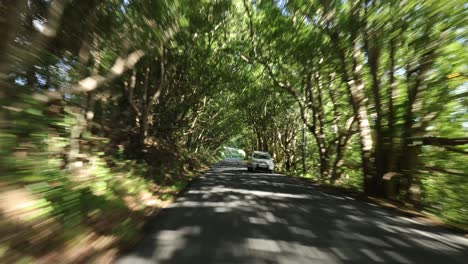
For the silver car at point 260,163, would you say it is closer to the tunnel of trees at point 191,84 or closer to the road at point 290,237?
the tunnel of trees at point 191,84

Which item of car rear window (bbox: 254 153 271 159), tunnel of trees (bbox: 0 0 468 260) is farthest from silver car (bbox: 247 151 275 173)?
tunnel of trees (bbox: 0 0 468 260)

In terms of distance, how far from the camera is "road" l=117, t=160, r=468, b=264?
4805 mm

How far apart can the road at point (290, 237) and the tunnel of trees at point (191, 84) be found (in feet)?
3.23

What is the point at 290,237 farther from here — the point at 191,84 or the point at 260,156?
the point at 260,156

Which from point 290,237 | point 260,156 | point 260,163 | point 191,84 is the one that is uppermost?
point 191,84

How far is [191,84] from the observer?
71.2ft

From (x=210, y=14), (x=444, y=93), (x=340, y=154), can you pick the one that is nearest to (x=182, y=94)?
(x=210, y=14)

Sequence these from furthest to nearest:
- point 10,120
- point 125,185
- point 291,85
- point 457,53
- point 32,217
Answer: point 291,85 → point 457,53 → point 125,185 → point 10,120 → point 32,217

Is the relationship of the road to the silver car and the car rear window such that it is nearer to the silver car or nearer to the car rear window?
the silver car

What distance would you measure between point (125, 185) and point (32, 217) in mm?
4755

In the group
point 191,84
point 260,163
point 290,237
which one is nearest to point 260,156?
point 260,163

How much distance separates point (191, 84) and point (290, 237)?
17.1 m

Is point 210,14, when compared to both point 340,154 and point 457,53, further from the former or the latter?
point 340,154

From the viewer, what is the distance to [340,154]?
742 inches
